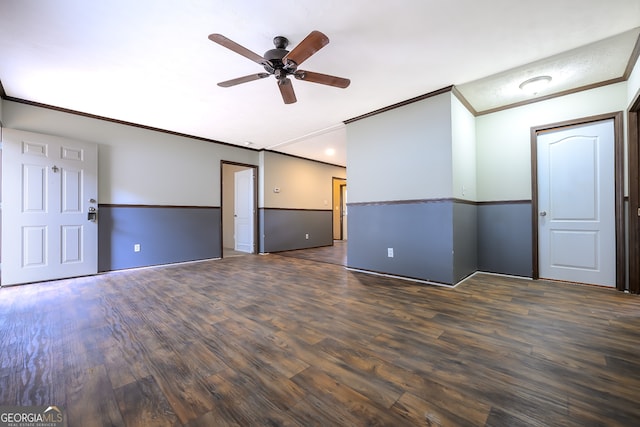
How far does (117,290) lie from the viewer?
2982mm

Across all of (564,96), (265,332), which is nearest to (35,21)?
(265,332)

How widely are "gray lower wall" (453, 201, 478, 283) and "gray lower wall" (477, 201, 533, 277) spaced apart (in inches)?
4.3

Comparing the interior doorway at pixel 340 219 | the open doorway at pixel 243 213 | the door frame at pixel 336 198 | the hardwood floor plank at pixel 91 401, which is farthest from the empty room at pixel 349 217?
the interior doorway at pixel 340 219

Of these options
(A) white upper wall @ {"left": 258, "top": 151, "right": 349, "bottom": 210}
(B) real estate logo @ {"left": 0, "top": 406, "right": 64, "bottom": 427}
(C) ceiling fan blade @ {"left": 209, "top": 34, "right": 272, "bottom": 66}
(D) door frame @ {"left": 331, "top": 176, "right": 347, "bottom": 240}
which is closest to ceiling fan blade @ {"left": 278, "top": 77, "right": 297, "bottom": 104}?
(C) ceiling fan blade @ {"left": 209, "top": 34, "right": 272, "bottom": 66}

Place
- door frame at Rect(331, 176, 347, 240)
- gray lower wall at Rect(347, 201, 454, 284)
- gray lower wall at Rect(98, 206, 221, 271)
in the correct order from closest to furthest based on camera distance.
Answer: gray lower wall at Rect(347, 201, 454, 284), gray lower wall at Rect(98, 206, 221, 271), door frame at Rect(331, 176, 347, 240)

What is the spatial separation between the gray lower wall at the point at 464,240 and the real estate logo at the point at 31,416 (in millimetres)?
3349

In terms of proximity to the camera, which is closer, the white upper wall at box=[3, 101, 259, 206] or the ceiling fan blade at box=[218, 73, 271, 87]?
the ceiling fan blade at box=[218, 73, 271, 87]

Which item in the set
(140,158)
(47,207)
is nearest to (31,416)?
(47,207)

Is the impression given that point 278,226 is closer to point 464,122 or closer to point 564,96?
point 464,122

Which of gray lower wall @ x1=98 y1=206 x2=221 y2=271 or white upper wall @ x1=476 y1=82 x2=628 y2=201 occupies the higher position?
white upper wall @ x1=476 y1=82 x2=628 y2=201

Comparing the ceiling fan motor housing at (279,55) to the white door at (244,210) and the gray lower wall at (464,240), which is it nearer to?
the gray lower wall at (464,240)

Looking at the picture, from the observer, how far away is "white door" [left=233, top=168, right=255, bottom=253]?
19.4 ft

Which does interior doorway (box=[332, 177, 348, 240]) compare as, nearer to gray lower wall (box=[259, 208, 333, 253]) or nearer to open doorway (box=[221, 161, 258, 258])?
gray lower wall (box=[259, 208, 333, 253])

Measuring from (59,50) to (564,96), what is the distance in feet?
18.1
